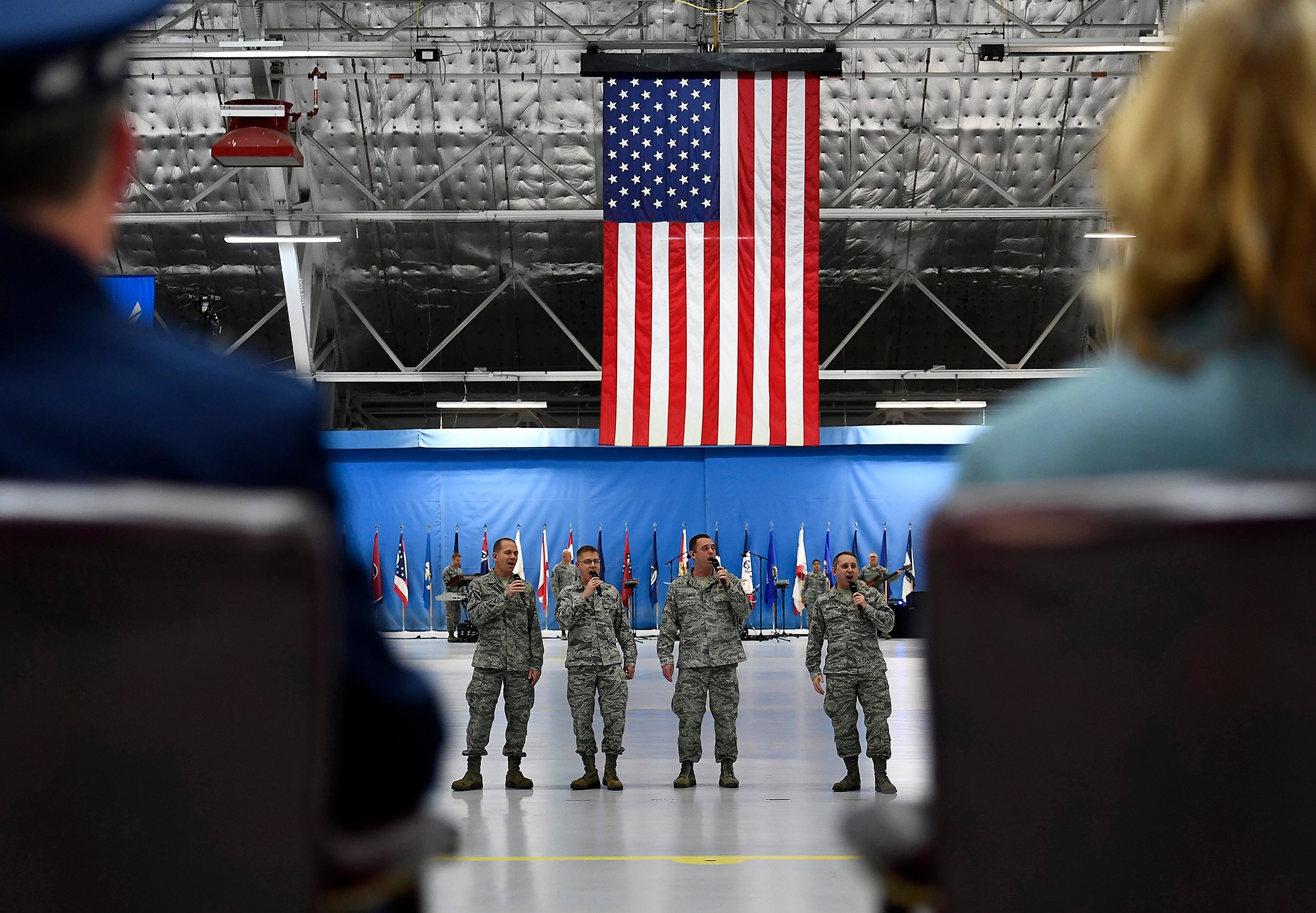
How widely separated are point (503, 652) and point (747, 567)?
11402 mm

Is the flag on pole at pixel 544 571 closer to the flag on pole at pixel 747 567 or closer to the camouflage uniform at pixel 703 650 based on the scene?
the flag on pole at pixel 747 567

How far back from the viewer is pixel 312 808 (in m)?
0.84

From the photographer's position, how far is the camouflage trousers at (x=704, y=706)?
7781 millimetres

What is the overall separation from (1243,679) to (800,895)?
4.52m

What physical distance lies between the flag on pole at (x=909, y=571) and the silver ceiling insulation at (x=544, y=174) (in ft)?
8.80

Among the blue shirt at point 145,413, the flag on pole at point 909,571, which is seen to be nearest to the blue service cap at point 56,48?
the blue shirt at point 145,413

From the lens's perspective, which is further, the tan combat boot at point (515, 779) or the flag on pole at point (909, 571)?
the flag on pole at point (909, 571)

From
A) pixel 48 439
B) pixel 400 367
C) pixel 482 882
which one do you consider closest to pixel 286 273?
pixel 400 367

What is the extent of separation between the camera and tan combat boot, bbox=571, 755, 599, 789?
7656 mm

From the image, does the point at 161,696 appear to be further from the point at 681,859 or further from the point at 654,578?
the point at 654,578

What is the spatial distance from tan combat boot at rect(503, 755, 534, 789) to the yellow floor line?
75.4 inches

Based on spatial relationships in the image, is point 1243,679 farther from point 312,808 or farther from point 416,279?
point 416,279

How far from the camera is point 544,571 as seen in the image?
19.7m

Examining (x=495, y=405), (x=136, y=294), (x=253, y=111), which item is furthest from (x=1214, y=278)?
(x=495, y=405)
